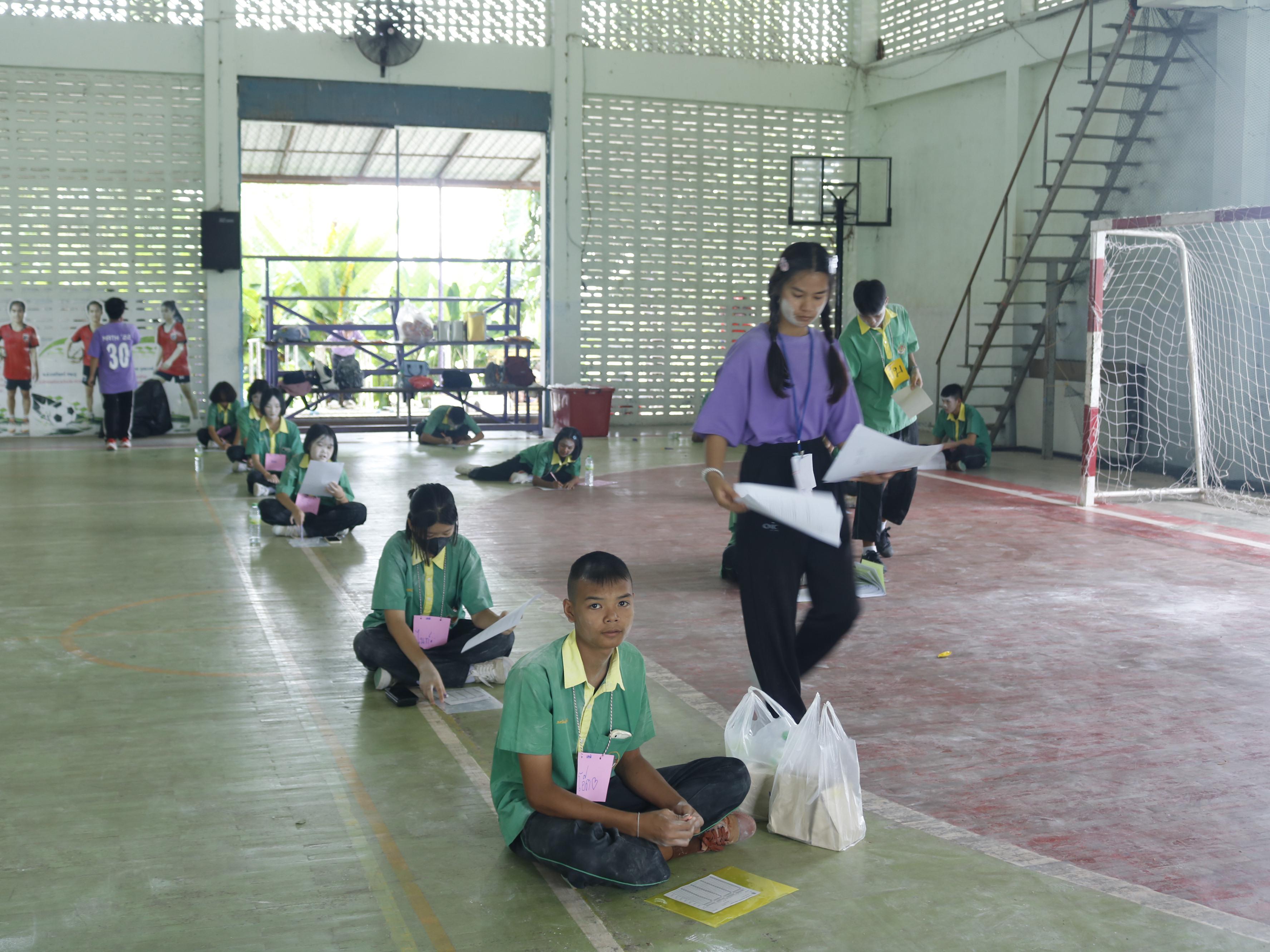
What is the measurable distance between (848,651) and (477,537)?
419 cm

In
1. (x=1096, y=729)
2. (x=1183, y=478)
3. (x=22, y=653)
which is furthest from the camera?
(x=1183, y=478)

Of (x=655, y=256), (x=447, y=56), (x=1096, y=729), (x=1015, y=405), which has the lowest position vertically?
(x=1096, y=729)

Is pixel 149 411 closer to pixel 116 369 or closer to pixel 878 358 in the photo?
pixel 116 369

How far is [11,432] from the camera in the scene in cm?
1772

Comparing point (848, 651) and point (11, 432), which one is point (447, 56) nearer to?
point (11, 432)

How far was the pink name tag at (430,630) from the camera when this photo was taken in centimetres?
548

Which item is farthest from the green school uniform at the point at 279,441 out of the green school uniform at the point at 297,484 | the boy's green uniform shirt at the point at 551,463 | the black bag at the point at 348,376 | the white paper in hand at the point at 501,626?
the white paper in hand at the point at 501,626

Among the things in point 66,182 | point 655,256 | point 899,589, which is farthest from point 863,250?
point 899,589

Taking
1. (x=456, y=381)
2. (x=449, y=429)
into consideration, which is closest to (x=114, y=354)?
(x=449, y=429)

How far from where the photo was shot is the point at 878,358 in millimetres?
7926

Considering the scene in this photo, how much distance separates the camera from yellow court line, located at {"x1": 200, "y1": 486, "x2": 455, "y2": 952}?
11.0 feet

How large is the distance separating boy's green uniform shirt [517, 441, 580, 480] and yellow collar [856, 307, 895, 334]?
208 inches

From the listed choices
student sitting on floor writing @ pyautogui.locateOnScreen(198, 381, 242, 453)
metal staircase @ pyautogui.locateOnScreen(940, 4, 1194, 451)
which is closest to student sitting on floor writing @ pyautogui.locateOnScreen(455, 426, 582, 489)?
student sitting on floor writing @ pyautogui.locateOnScreen(198, 381, 242, 453)

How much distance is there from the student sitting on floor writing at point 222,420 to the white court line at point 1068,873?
11.8 meters
